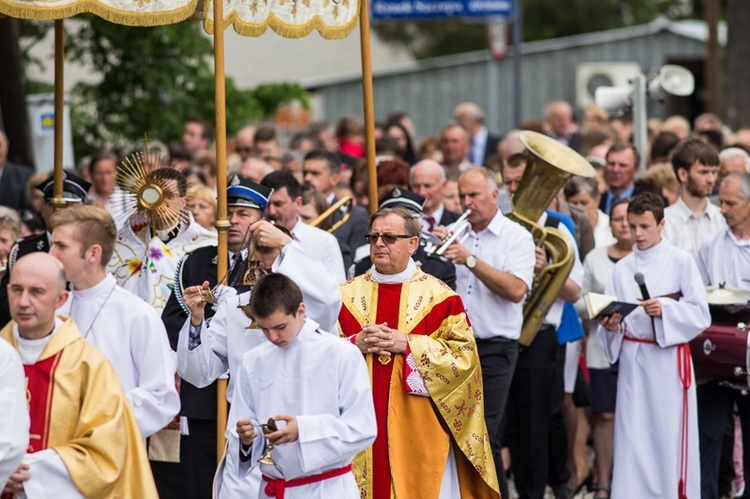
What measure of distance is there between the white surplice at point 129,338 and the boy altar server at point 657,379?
10.9 feet

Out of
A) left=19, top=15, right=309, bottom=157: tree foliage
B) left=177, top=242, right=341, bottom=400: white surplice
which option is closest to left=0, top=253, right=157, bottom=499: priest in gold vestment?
left=177, top=242, right=341, bottom=400: white surplice

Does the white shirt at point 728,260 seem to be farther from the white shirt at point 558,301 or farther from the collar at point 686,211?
the white shirt at point 558,301

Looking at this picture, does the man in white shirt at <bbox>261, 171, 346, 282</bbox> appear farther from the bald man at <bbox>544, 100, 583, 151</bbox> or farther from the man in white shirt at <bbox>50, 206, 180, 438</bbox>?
the bald man at <bbox>544, 100, 583, 151</bbox>

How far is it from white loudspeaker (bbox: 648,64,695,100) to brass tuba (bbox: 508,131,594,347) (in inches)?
156

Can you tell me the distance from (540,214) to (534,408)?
49.5 inches

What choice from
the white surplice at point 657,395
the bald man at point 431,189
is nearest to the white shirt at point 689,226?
the white surplice at point 657,395

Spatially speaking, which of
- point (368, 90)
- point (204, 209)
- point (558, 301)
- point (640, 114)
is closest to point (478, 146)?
point (640, 114)

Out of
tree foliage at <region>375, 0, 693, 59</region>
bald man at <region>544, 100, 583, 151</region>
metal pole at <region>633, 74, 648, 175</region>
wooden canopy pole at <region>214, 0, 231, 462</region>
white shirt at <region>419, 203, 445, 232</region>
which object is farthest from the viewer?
tree foliage at <region>375, 0, 693, 59</region>

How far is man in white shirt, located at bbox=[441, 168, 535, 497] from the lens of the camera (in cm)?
833

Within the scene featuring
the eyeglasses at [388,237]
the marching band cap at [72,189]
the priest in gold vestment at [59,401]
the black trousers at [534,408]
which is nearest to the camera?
the priest in gold vestment at [59,401]

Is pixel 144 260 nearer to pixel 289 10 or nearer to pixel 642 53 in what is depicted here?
pixel 289 10

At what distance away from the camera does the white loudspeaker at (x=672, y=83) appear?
1269 centimetres

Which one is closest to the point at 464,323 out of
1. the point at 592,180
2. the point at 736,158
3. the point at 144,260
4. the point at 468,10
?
the point at 144,260

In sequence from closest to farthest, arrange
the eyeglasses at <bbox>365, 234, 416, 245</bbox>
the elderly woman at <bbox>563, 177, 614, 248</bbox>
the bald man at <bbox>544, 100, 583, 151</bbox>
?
the eyeglasses at <bbox>365, 234, 416, 245</bbox> → the elderly woman at <bbox>563, 177, 614, 248</bbox> → the bald man at <bbox>544, 100, 583, 151</bbox>
